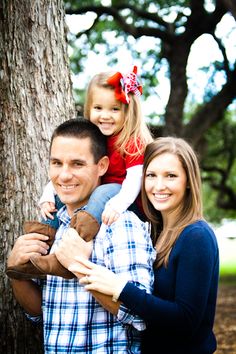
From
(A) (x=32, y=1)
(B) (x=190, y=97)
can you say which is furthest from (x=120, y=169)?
(B) (x=190, y=97)

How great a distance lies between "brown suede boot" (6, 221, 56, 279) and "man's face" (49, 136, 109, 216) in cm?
20

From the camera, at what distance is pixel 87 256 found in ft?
8.52

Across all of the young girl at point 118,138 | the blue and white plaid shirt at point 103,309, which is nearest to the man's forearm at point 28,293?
the blue and white plaid shirt at point 103,309

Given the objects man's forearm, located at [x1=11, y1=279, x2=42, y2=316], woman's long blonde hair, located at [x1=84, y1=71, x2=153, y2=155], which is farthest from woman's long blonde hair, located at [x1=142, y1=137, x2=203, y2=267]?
man's forearm, located at [x1=11, y1=279, x2=42, y2=316]

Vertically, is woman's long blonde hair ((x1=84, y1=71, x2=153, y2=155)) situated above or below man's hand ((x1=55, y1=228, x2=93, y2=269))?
above

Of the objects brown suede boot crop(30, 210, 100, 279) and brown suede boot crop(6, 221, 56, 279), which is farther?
brown suede boot crop(6, 221, 56, 279)

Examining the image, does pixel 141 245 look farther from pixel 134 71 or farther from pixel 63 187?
pixel 134 71

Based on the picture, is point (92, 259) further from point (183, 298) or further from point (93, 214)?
point (183, 298)

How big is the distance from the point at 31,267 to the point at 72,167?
0.57 m

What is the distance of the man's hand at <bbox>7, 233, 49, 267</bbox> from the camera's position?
9.05ft

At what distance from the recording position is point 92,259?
Answer: 8.70 feet

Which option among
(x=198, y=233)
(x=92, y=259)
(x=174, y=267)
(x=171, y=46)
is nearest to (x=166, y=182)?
(x=198, y=233)

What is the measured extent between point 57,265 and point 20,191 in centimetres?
103

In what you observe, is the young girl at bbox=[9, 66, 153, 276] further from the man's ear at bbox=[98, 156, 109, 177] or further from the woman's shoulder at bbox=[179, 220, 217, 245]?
the woman's shoulder at bbox=[179, 220, 217, 245]
